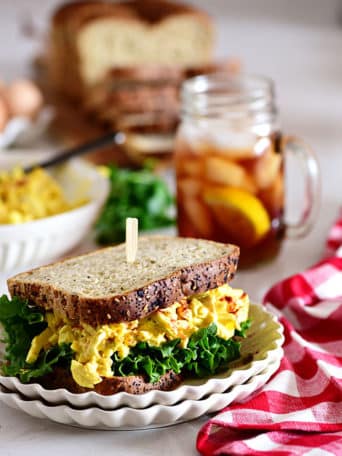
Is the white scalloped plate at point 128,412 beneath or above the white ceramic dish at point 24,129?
above

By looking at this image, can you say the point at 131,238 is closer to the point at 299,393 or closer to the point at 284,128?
the point at 299,393

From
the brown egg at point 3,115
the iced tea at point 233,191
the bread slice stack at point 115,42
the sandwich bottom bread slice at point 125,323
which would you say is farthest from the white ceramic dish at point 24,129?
the sandwich bottom bread slice at point 125,323

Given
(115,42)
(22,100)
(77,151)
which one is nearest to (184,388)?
(77,151)

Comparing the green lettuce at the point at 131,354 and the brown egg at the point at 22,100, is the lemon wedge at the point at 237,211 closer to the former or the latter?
the green lettuce at the point at 131,354

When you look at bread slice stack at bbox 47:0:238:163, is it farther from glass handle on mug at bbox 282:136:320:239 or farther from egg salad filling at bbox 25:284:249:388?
egg salad filling at bbox 25:284:249:388

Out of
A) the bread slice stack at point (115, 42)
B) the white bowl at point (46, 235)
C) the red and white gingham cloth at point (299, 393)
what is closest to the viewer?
the red and white gingham cloth at point (299, 393)

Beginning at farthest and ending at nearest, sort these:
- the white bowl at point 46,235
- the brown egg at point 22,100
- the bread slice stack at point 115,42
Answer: the bread slice stack at point 115,42 → the brown egg at point 22,100 → the white bowl at point 46,235
